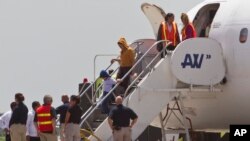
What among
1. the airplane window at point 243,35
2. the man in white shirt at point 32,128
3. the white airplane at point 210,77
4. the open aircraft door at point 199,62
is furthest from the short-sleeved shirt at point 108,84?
the airplane window at point 243,35

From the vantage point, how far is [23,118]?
3378 centimetres

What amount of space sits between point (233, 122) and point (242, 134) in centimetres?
588

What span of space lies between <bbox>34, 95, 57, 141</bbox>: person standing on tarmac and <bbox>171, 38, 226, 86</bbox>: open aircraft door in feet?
12.2

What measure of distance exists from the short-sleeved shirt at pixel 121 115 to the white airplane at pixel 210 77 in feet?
4.44

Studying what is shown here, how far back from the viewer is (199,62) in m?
33.9

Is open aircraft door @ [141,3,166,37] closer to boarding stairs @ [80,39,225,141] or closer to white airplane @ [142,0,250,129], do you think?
white airplane @ [142,0,250,129]

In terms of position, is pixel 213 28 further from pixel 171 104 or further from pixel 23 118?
pixel 23 118

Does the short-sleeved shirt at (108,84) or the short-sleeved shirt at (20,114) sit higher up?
the short-sleeved shirt at (108,84)

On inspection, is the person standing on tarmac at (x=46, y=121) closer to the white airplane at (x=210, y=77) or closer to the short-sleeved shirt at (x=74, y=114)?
the short-sleeved shirt at (x=74, y=114)

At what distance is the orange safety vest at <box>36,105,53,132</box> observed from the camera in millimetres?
32812

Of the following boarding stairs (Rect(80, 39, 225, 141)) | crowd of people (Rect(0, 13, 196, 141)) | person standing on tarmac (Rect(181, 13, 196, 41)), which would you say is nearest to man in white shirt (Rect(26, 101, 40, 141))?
crowd of people (Rect(0, 13, 196, 141))

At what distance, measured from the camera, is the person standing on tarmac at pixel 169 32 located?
34312mm

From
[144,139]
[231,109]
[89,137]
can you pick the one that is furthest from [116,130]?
[144,139]

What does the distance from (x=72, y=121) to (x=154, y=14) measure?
5554 mm
